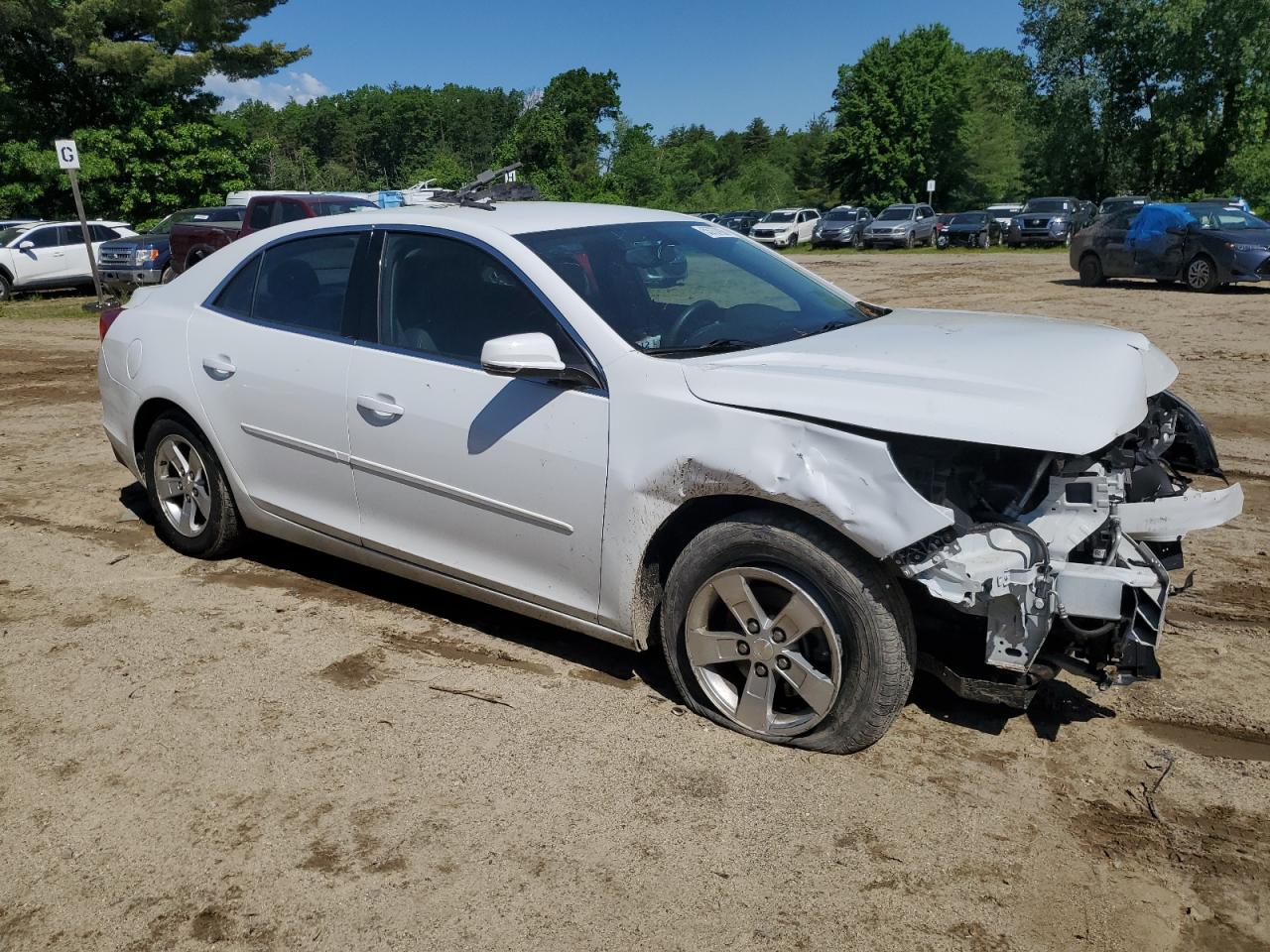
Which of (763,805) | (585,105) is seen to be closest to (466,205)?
(763,805)

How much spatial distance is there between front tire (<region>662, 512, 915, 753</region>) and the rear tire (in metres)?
18.2

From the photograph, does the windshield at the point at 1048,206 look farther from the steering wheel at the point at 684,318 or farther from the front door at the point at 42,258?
the steering wheel at the point at 684,318

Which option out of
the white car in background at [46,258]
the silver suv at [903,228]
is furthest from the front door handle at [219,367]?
the silver suv at [903,228]

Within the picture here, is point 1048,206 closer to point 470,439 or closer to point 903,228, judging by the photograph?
point 903,228

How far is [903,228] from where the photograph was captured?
36.6m

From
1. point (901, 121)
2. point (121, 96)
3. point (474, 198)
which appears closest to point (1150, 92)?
point (901, 121)

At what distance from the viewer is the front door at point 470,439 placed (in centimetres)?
375

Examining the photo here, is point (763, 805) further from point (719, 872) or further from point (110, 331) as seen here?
point (110, 331)

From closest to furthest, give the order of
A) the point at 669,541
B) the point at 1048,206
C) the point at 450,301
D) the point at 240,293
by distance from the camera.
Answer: the point at 669,541 < the point at 450,301 < the point at 240,293 < the point at 1048,206

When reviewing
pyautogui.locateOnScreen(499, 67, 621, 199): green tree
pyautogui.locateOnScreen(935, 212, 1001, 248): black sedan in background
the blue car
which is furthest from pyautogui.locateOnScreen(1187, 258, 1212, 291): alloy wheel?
pyautogui.locateOnScreen(499, 67, 621, 199): green tree

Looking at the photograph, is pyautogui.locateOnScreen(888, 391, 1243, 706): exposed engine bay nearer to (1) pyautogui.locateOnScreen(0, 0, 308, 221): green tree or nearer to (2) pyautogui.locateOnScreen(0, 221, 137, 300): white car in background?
(2) pyautogui.locateOnScreen(0, 221, 137, 300): white car in background

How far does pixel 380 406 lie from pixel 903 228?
114 ft

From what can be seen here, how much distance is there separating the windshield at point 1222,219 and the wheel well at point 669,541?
17.0m

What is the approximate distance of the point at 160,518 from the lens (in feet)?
18.0
